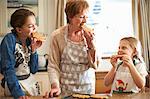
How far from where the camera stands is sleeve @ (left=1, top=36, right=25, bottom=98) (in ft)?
4.70

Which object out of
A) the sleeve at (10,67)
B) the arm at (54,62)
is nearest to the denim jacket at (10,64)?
the sleeve at (10,67)

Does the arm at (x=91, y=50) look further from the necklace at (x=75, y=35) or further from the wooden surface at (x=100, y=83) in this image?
the wooden surface at (x=100, y=83)

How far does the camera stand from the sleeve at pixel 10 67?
143cm

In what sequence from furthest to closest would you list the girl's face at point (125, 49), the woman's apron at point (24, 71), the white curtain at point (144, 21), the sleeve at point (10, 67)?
the white curtain at point (144, 21)
the girl's face at point (125, 49)
the woman's apron at point (24, 71)
the sleeve at point (10, 67)

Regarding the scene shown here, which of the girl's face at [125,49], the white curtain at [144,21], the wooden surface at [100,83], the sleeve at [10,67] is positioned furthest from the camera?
the white curtain at [144,21]

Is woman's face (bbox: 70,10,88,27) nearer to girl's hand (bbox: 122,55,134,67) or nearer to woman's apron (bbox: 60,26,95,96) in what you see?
woman's apron (bbox: 60,26,95,96)

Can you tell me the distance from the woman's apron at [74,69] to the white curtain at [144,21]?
2078 millimetres

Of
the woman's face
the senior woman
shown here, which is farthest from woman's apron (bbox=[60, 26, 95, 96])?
the woman's face

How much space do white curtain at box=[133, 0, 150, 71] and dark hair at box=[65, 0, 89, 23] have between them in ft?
7.06

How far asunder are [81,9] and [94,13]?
2156 millimetres

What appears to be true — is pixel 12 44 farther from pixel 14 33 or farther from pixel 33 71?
pixel 33 71

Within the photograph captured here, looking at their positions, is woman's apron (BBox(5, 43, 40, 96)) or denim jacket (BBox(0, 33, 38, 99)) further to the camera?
woman's apron (BBox(5, 43, 40, 96))

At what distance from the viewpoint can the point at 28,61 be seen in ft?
5.33

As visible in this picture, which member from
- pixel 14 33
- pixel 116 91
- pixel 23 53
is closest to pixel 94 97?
pixel 116 91
